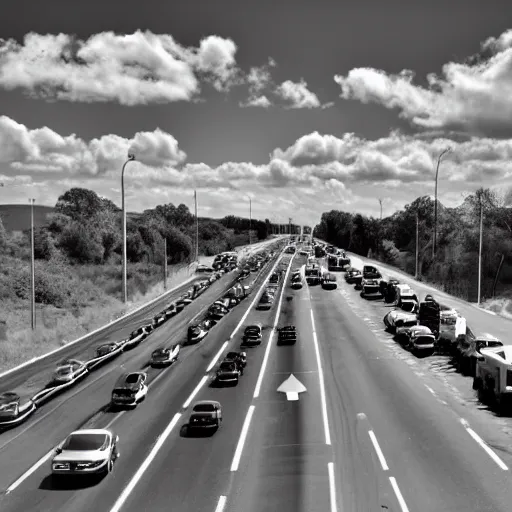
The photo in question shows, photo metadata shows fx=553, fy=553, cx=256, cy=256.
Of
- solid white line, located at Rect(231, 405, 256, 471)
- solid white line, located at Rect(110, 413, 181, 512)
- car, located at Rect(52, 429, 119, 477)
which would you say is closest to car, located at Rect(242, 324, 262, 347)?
solid white line, located at Rect(231, 405, 256, 471)

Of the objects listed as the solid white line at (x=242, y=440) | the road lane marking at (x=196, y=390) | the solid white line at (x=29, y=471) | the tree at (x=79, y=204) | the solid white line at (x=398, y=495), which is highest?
the tree at (x=79, y=204)

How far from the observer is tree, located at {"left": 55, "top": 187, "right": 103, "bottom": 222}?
133m

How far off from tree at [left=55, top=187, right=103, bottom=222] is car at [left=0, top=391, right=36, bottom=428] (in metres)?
101

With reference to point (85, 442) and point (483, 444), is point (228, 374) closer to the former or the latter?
point (85, 442)

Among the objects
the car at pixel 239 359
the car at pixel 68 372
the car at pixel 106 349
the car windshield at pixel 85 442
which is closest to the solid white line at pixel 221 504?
the car windshield at pixel 85 442

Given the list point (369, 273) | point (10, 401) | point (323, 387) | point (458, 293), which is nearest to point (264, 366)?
point (323, 387)

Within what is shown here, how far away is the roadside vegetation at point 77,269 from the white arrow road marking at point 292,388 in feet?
80.8

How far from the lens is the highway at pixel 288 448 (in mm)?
23438

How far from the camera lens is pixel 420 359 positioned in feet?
162

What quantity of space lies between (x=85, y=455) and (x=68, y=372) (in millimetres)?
18942

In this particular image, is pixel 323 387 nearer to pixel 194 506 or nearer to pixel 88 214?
pixel 194 506

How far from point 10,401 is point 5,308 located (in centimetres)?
4072

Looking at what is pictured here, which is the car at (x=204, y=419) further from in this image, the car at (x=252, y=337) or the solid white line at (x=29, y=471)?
the car at (x=252, y=337)

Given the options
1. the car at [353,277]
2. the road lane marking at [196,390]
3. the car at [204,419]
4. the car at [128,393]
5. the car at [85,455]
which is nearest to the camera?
the car at [85,455]
